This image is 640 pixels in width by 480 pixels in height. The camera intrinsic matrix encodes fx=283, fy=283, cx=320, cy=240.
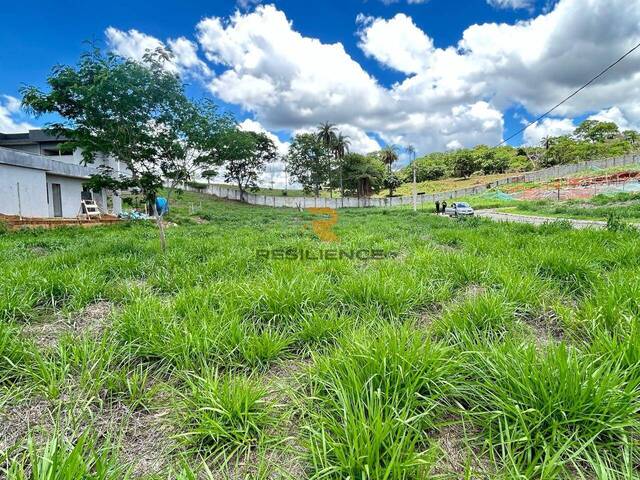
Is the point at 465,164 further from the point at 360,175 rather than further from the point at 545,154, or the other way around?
the point at 360,175

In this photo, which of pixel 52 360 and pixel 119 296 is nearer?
pixel 52 360

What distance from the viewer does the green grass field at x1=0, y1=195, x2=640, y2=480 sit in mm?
1278

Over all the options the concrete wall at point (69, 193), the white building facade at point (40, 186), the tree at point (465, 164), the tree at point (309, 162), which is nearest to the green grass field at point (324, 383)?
the white building facade at point (40, 186)

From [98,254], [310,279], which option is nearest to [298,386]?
[310,279]

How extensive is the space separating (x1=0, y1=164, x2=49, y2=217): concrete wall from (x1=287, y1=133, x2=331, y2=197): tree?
39161 mm

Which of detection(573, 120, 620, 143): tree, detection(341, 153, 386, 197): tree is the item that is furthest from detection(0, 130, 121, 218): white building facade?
detection(573, 120, 620, 143): tree

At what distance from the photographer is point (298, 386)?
71.5 inches

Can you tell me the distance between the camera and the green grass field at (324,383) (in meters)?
1.28

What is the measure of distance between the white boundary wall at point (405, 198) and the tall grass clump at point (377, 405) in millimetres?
44105

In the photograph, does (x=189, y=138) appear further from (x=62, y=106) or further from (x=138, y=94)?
(x=62, y=106)

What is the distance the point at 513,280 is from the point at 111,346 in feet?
12.6

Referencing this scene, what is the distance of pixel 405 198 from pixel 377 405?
51.0 meters

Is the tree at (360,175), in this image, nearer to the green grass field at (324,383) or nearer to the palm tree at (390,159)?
the palm tree at (390,159)

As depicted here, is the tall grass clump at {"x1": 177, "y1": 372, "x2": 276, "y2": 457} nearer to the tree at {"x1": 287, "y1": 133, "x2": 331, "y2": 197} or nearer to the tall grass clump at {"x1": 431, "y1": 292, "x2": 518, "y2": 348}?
the tall grass clump at {"x1": 431, "y1": 292, "x2": 518, "y2": 348}
